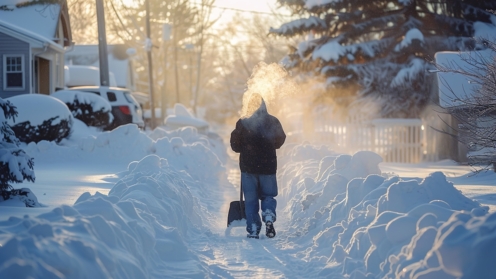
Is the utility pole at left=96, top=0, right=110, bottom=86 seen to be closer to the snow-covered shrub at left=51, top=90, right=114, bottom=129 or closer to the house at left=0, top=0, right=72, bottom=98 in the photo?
the house at left=0, top=0, right=72, bottom=98

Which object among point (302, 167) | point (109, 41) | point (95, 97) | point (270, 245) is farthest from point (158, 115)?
point (270, 245)

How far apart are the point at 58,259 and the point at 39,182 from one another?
6774 mm

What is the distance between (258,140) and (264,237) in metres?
1.30

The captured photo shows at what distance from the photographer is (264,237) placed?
9.01m

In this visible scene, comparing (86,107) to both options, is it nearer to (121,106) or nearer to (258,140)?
(121,106)

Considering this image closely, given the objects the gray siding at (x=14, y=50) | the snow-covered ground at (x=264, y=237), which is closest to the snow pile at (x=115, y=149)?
the snow-covered ground at (x=264, y=237)

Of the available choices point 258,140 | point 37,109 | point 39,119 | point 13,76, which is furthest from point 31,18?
point 258,140

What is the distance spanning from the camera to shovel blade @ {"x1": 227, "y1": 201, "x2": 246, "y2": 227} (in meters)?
9.56

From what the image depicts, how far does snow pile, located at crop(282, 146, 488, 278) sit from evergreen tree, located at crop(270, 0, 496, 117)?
14423 millimetres

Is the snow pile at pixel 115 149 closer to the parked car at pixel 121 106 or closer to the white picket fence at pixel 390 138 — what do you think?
the white picket fence at pixel 390 138

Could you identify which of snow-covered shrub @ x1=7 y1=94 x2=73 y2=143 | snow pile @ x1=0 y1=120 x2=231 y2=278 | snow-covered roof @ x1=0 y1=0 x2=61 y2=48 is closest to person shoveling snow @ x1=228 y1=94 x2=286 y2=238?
snow pile @ x1=0 y1=120 x2=231 y2=278

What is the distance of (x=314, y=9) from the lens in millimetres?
25047

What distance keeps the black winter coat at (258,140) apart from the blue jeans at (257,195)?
0.32 feet

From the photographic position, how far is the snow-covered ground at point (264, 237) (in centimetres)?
446
